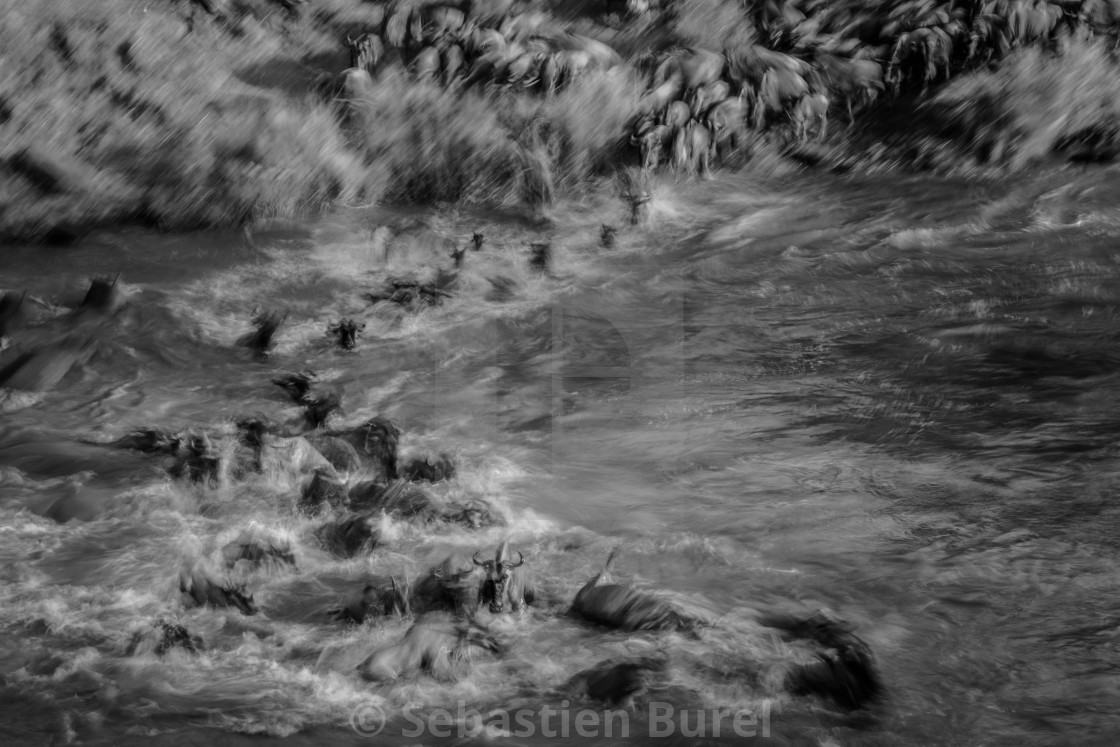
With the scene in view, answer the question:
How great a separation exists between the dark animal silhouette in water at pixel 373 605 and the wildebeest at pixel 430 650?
10 centimetres

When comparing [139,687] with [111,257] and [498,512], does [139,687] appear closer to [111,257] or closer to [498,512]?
[498,512]

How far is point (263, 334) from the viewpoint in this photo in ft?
15.4

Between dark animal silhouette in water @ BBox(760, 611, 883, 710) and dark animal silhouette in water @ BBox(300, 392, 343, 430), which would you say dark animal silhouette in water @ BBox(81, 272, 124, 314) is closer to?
dark animal silhouette in water @ BBox(300, 392, 343, 430)

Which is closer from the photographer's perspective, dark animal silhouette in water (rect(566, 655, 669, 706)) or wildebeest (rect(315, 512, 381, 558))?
dark animal silhouette in water (rect(566, 655, 669, 706))

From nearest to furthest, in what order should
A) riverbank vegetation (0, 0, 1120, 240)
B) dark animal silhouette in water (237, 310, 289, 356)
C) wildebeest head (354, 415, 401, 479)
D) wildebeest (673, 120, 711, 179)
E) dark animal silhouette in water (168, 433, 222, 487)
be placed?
dark animal silhouette in water (168, 433, 222, 487) < wildebeest head (354, 415, 401, 479) < dark animal silhouette in water (237, 310, 289, 356) < riverbank vegetation (0, 0, 1120, 240) < wildebeest (673, 120, 711, 179)

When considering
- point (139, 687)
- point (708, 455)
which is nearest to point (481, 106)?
point (708, 455)

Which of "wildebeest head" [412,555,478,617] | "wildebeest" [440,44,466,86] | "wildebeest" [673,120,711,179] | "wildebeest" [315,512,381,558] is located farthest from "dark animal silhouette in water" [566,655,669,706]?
"wildebeest" [440,44,466,86]

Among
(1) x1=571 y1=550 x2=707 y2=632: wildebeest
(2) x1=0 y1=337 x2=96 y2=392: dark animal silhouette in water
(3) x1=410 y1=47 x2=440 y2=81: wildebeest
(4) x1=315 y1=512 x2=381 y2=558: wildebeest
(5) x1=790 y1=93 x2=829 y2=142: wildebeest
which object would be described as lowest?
(2) x1=0 y1=337 x2=96 y2=392: dark animal silhouette in water

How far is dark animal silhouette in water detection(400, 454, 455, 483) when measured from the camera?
379 cm

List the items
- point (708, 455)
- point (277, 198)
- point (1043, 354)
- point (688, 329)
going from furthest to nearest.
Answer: point (277, 198) → point (688, 329) → point (1043, 354) → point (708, 455)

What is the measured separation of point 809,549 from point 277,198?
345 cm

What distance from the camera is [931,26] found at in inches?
241

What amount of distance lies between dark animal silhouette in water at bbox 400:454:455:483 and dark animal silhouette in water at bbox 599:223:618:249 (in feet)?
6.36

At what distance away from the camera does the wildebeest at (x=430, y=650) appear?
2.91m
